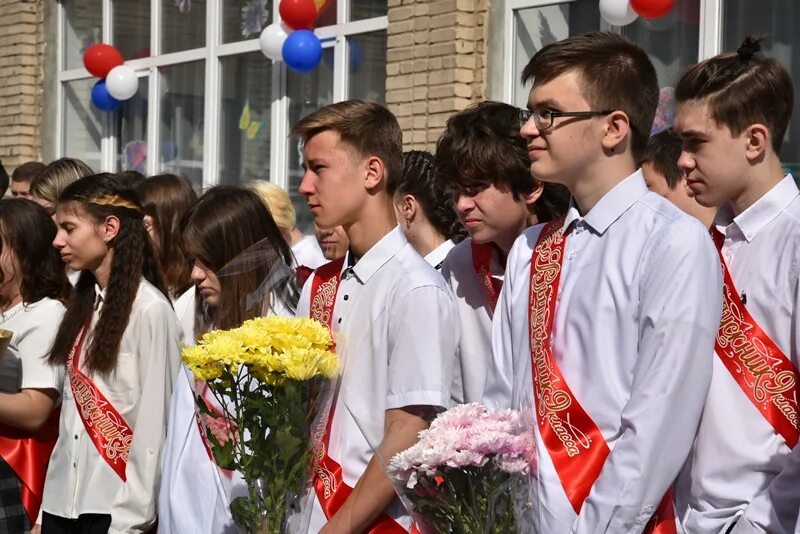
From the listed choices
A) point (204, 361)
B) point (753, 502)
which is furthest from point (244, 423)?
point (753, 502)

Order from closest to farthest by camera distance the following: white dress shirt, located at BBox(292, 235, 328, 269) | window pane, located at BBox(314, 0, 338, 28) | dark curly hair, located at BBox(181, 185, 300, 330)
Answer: dark curly hair, located at BBox(181, 185, 300, 330), white dress shirt, located at BBox(292, 235, 328, 269), window pane, located at BBox(314, 0, 338, 28)

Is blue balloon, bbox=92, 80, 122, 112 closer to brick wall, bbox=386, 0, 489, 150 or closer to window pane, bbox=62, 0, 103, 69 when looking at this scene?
window pane, bbox=62, 0, 103, 69

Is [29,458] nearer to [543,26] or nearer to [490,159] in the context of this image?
[490,159]

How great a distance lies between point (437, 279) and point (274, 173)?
7275mm

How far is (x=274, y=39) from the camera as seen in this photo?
966 centimetres

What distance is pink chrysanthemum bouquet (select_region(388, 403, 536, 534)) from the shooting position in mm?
2482

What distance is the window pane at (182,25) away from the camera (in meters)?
11.5

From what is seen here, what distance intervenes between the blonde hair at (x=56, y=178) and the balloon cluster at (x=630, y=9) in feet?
9.94

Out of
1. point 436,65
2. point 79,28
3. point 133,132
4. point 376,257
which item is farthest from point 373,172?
point 79,28

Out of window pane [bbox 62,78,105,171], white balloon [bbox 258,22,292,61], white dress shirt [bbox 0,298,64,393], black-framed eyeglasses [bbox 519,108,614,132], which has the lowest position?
white dress shirt [bbox 0,298,64,393]

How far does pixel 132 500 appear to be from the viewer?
436 centimetres

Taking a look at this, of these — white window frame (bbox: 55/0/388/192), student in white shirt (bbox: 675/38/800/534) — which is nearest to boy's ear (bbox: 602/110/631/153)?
student in white shirt (bbox: 675/38/800/534)

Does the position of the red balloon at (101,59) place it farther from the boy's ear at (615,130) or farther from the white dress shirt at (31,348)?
the boy's ear at (615,130)

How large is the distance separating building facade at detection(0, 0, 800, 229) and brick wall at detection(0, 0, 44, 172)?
1 cm
